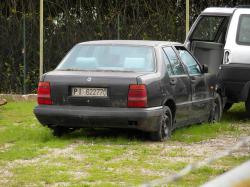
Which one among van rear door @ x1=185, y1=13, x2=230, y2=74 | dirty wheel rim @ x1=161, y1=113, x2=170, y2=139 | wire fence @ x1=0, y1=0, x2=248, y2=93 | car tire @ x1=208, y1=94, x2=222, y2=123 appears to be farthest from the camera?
wire fence @ x1=0, y1=0, x2=248, y2=93

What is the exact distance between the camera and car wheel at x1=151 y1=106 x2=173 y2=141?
984 centimetres

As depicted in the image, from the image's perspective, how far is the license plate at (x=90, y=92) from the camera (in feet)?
31.5

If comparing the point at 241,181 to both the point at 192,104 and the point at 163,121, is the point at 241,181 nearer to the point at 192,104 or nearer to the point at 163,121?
the point at 163,121

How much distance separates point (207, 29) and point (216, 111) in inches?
85.2

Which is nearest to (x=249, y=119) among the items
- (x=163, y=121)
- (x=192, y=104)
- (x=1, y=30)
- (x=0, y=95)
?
(x=192, y=104)

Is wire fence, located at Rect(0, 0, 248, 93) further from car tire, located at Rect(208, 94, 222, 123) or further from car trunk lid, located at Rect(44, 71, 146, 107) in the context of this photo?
car trunk lid, located at Rect(44, 71, 146, 107)

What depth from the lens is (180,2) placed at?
61.9ft

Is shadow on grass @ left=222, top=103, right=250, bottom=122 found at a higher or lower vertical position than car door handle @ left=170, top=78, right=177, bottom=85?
lower

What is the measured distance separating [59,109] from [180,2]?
963 cm

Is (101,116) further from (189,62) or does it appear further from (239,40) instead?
(239,40)

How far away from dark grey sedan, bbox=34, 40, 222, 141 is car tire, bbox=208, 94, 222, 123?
132cm

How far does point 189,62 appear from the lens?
1158cm

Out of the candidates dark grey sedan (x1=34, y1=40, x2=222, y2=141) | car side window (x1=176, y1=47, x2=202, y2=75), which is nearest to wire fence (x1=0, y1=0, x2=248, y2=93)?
car side window (x1=176, y1=47, x2=202, y2=75)

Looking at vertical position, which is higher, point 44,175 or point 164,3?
point 164,3
